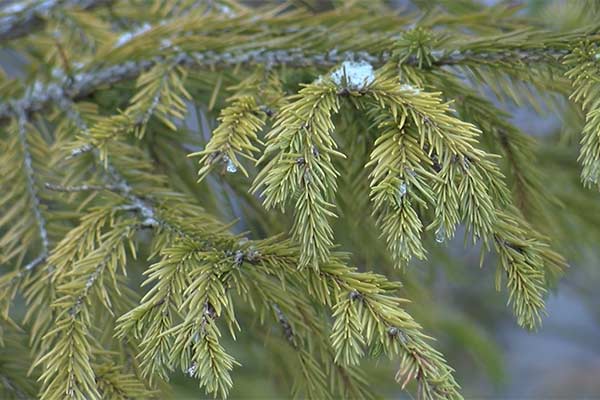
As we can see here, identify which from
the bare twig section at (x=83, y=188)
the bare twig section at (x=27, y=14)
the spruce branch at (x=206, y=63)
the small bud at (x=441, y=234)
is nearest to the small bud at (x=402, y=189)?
the small bud at (x=441, y=234)

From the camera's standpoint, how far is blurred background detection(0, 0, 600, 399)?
1.37 meters

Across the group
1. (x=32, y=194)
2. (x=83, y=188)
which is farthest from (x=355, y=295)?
(x=32, y=194)

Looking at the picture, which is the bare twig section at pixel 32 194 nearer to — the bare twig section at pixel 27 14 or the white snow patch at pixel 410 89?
the bare twig section at pixel 27 14

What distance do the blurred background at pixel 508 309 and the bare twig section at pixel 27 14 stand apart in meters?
0.21

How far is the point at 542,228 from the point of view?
3.42ft

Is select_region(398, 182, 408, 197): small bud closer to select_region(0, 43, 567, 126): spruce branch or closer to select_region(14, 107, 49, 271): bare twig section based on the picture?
select_region(0, 43, 567, 126): spruce branch

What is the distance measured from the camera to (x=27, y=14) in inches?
53.7

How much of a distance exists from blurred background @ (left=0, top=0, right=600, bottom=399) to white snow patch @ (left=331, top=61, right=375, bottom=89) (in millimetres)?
226

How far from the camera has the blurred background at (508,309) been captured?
1370mm

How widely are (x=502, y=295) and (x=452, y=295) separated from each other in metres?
0.39

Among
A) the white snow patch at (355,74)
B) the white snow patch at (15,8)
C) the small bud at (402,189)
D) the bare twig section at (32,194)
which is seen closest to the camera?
the small bud at (402,189)

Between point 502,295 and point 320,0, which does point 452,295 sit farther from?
point 320,0

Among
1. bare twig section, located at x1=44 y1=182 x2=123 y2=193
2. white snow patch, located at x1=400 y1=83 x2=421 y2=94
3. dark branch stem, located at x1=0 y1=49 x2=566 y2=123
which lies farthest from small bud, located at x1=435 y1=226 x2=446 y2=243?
bare twig section, located at x1=44 y1=182 x2=123 y2=193

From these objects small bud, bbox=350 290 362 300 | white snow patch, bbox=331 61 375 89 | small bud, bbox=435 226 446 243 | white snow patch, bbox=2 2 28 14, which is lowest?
small bud, bbox=350 290 362 300
